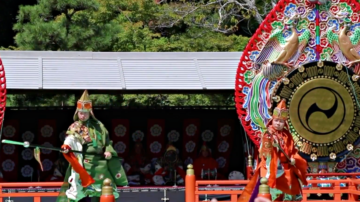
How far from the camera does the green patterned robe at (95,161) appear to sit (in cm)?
1038

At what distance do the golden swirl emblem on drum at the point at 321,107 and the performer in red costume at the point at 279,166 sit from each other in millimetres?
2488

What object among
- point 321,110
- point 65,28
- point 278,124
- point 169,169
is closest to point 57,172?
point 169,169

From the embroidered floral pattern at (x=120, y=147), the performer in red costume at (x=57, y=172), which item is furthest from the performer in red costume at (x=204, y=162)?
the performer in red costume at (x=57, y=172)

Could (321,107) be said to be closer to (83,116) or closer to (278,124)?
(278,124)

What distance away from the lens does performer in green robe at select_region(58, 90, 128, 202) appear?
404 inches

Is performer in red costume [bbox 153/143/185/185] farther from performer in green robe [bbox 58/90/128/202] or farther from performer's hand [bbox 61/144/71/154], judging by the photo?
performer's hand [bbox 61/144/71/154]

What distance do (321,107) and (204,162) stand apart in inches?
136

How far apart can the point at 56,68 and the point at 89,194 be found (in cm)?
357

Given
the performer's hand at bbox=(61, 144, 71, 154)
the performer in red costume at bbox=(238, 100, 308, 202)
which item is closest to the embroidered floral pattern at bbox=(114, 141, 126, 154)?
the performer's hand at bbox=(61, 144, 71, 154)

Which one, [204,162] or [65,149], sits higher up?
[204,162]

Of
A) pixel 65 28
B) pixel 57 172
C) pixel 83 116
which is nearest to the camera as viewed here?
pixel 83 116

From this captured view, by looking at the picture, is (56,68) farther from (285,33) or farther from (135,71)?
(285,33)

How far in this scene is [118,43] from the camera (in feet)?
67.8

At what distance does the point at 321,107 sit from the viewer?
12.9 metres
